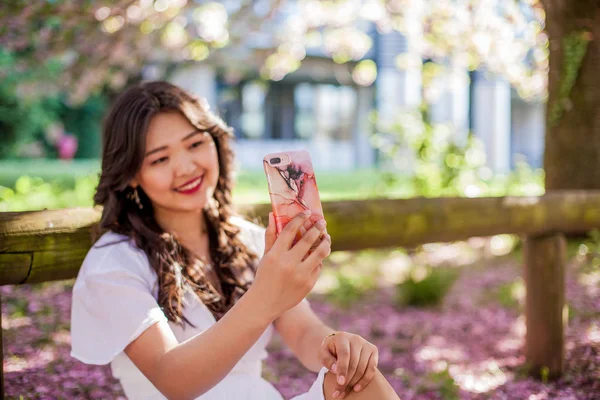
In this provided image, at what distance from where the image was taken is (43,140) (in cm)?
1609

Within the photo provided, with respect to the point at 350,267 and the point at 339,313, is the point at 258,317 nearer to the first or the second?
the point at 339,313

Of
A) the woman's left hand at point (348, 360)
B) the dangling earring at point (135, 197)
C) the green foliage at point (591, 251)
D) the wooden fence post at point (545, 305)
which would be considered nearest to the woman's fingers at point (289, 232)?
the woman's left hand at point (348, 360)

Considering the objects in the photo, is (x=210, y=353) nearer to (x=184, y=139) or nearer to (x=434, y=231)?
(x=184, y=139)

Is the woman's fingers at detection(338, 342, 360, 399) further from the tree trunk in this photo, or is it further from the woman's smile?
the tree trunk

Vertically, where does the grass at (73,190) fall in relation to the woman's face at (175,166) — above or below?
below

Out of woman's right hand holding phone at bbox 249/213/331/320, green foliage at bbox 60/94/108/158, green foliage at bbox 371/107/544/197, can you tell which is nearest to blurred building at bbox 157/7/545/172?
green foliage at bbox 60/94/108/158

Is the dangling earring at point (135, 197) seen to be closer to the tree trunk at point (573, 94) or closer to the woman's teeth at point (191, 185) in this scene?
the woman's teeth at point (191, 185)

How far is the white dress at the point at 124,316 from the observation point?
1744mm

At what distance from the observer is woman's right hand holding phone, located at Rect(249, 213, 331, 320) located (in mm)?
1494

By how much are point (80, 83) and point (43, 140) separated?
364 inches

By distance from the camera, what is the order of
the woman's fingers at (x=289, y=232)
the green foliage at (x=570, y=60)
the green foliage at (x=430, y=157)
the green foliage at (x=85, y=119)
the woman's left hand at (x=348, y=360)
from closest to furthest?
the woman's fingers at (x=289, y=232), the woman's left hand at (x=348, y=360), the green foliage at (x=570, y=60), the green foliage at (x=430, y=157), the green foliage at (x=85, y=119)

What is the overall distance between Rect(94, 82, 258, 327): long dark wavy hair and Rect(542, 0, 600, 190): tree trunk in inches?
159

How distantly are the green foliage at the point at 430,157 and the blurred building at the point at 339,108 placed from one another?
30.7 feet

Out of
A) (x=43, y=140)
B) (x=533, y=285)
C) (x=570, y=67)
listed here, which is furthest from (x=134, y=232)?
(x=43, y=140)
